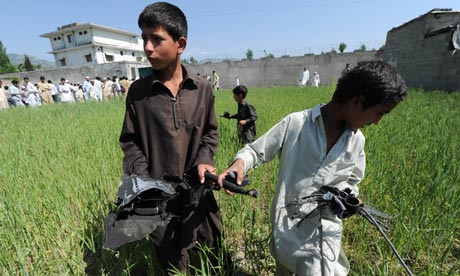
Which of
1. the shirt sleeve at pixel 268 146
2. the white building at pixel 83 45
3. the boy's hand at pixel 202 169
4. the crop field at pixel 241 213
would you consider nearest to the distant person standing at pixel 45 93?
the crop field at pixel 241 213

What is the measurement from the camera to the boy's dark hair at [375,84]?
80 centimetres

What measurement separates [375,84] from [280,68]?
1960 cm

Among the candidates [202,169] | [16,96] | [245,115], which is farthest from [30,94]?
[202,169]

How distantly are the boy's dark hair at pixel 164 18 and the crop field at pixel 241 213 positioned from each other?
1.09m

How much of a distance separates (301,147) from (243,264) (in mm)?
959

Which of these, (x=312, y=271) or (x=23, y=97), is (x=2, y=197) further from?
(x=23, y=97)

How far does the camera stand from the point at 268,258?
5.03 feet

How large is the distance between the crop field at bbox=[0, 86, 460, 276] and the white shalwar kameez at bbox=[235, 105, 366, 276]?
0.40 metres

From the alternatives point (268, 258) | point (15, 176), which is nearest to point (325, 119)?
point (268, 258)

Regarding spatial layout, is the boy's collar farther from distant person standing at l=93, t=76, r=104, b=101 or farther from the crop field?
distant person standing at l=93, t=76, r=104, b=101

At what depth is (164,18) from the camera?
106cm

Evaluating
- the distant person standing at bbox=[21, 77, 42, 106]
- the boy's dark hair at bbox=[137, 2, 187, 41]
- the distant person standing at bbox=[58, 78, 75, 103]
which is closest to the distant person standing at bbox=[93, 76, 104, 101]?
→ the distant person standing at bbox=[58, 78, 75, 103]

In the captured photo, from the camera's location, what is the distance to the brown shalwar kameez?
116cm

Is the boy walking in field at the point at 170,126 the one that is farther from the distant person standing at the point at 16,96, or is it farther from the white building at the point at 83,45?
the white building at the point at 83,45
